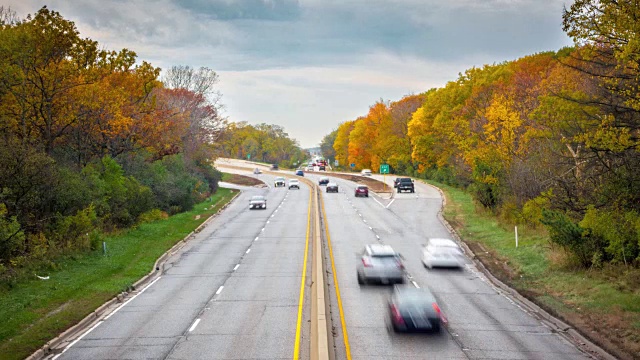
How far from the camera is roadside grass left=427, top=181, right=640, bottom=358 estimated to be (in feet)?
69.3

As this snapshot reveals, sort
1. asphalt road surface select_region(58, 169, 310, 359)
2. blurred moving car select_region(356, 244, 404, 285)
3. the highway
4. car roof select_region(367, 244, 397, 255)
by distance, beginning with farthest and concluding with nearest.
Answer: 1. car roof select_region(367, 244, 397, 255)
2. blurred moving car select_region(356, 244, 404, 285)
3. asphalt road surface select_region(58, 169, 310, 359)
4. the highway

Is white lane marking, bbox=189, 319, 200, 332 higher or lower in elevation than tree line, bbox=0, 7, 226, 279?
lower

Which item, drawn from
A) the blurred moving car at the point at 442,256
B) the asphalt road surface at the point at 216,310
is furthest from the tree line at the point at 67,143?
the blurred moving car at the point at 442,256

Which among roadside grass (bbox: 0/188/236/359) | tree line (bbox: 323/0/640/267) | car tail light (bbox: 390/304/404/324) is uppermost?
tree line (bbox: 323/0/640/267)

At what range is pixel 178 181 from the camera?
6925 cm

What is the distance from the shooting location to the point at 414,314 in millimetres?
20062

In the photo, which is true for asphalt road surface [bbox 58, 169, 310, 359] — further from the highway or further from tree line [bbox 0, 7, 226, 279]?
tree line [bbox 0, 7, 226, 279]

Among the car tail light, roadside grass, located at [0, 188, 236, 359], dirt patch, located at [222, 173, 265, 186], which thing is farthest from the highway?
dirt patch, located at [222, 173, 265, 186]

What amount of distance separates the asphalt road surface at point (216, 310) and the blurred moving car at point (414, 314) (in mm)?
3106

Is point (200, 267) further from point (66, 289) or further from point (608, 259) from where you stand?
point (608, 259)

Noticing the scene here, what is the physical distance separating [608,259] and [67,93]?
35.2 m

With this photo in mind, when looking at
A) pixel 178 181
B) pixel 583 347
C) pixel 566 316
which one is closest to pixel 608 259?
pixel 566 316

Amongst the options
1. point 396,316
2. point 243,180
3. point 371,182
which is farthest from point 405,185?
point 396,316

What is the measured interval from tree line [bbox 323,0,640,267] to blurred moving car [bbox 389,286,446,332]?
7.69 meters
